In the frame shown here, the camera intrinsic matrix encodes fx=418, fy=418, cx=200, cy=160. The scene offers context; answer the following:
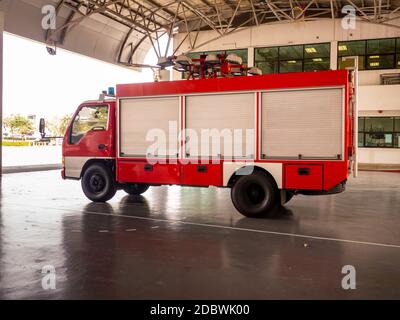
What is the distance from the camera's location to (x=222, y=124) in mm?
8047

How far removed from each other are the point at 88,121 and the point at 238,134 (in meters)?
3.67

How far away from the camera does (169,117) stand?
853cm

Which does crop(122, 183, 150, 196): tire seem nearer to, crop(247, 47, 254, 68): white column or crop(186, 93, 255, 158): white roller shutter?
crop(186, 93, 255, 158): white roller shutter

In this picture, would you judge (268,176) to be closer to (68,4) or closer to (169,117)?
(169,117)

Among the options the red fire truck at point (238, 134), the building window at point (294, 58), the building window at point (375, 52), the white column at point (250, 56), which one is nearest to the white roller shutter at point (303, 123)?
the red fire truck at point (238, 134)

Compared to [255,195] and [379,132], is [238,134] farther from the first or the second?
[379,132]

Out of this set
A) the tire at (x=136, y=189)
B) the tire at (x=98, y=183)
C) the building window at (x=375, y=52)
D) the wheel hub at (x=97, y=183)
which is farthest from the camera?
the building window at (x=375, y=52)

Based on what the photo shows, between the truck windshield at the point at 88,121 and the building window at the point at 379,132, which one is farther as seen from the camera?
the building window at the point at 379,132

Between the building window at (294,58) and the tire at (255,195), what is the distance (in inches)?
695

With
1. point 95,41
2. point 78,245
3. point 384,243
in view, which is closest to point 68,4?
point 95,41

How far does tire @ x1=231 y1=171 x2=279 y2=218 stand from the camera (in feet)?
25.1

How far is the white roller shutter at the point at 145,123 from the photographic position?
8.48 metres
